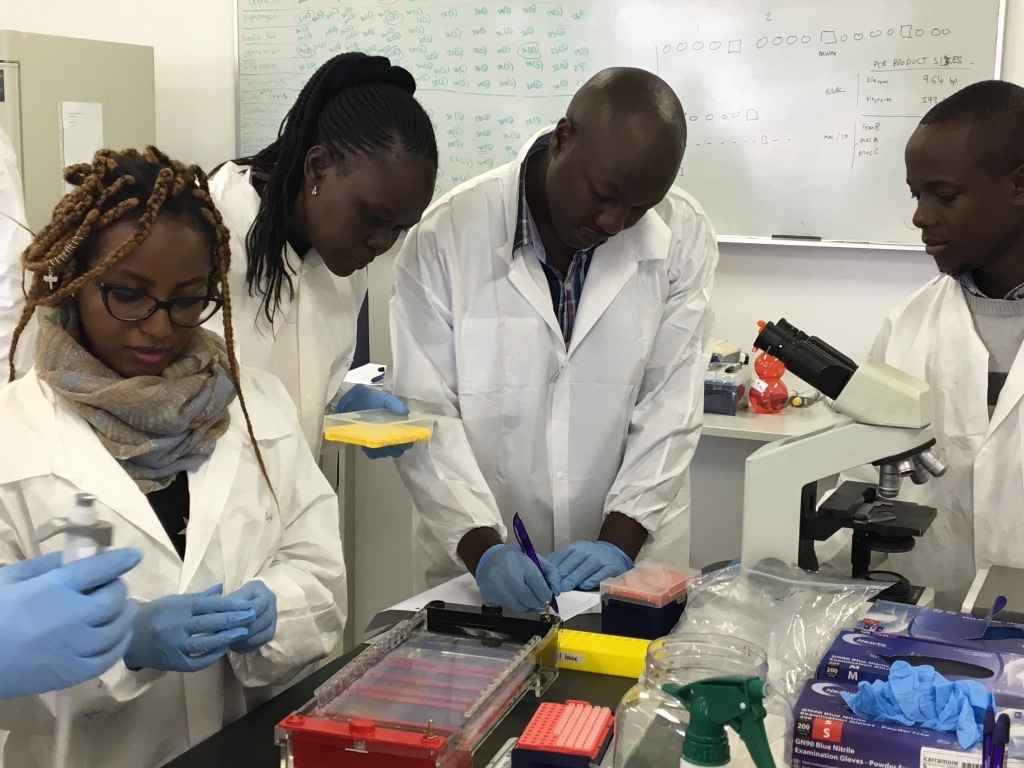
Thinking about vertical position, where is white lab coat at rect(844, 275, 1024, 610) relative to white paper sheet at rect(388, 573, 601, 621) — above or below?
above

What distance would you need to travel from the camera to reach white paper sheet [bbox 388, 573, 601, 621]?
56.6 inches

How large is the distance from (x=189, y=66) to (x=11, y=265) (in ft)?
5.84

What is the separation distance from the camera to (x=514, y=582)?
1.45 meters

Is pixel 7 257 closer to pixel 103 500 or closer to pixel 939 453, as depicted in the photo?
pixel 103 500

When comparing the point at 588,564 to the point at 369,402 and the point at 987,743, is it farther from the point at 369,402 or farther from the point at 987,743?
the point at 987,743

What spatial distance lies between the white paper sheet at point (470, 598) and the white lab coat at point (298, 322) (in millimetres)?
366

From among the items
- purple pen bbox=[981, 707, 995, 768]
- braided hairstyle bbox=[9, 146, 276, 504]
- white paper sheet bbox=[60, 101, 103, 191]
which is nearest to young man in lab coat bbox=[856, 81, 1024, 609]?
purple pen bbox=[981, 707, 995, 768]

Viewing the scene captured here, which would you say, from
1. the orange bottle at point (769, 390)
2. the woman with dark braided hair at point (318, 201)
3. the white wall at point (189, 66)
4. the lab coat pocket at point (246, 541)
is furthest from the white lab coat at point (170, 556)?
the white wall at point (189, 66)

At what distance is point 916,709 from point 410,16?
2731mm

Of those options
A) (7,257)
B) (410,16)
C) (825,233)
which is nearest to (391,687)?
(7,257)

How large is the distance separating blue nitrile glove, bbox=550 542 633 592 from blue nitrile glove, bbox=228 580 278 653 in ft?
1.58

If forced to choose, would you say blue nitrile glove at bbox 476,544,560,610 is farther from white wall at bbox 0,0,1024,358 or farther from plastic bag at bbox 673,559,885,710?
white wall at bbox 0,0,1024,358

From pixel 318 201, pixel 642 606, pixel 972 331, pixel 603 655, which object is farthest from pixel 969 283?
pixel 318 201

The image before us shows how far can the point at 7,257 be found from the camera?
1.91 m
